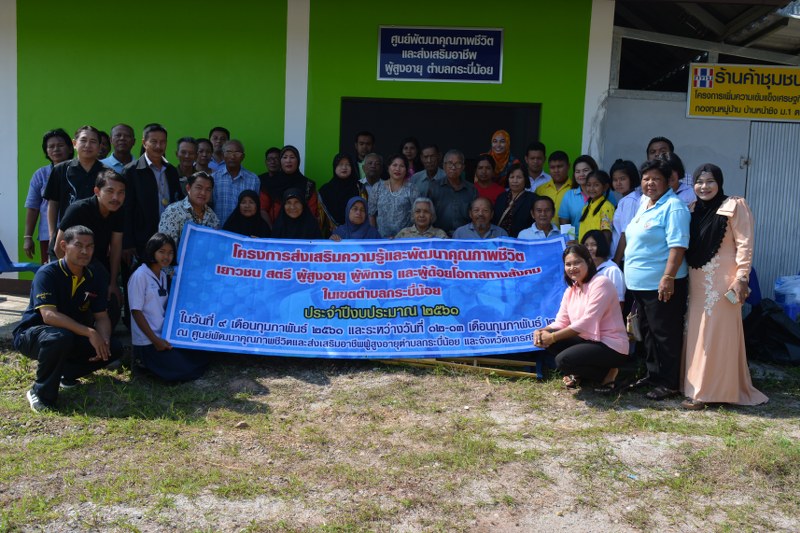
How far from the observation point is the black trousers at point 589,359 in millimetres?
4863

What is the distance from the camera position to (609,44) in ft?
23.8

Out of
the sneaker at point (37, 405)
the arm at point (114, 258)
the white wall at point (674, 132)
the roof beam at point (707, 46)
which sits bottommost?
the sneaker at point (37, 405)

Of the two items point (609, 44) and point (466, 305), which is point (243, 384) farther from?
point (609, 44)

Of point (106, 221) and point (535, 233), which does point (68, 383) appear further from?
point (535, 233)

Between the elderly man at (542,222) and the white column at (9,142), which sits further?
the white column at (9,142)

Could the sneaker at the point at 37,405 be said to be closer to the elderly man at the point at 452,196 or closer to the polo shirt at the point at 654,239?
the elderly man at the point at 452,196

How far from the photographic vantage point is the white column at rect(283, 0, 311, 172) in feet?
24.6

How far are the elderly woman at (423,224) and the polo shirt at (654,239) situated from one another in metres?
1.64

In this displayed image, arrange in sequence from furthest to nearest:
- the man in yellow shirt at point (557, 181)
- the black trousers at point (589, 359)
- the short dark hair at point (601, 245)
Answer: the man in yellow shirt at point (557, 181) < the short dark hair at point (601, 245) < the black trousers at point (589, 359)

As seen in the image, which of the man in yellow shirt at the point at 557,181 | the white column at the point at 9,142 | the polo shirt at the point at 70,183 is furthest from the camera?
the white column at the point at 9,142

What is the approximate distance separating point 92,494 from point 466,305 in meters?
3.10

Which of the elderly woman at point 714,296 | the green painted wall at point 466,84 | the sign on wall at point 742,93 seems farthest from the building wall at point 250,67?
the elderly woman at point 714,296

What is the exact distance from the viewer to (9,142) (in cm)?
783

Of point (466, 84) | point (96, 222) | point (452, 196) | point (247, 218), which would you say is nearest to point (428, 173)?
point (452, 196)
